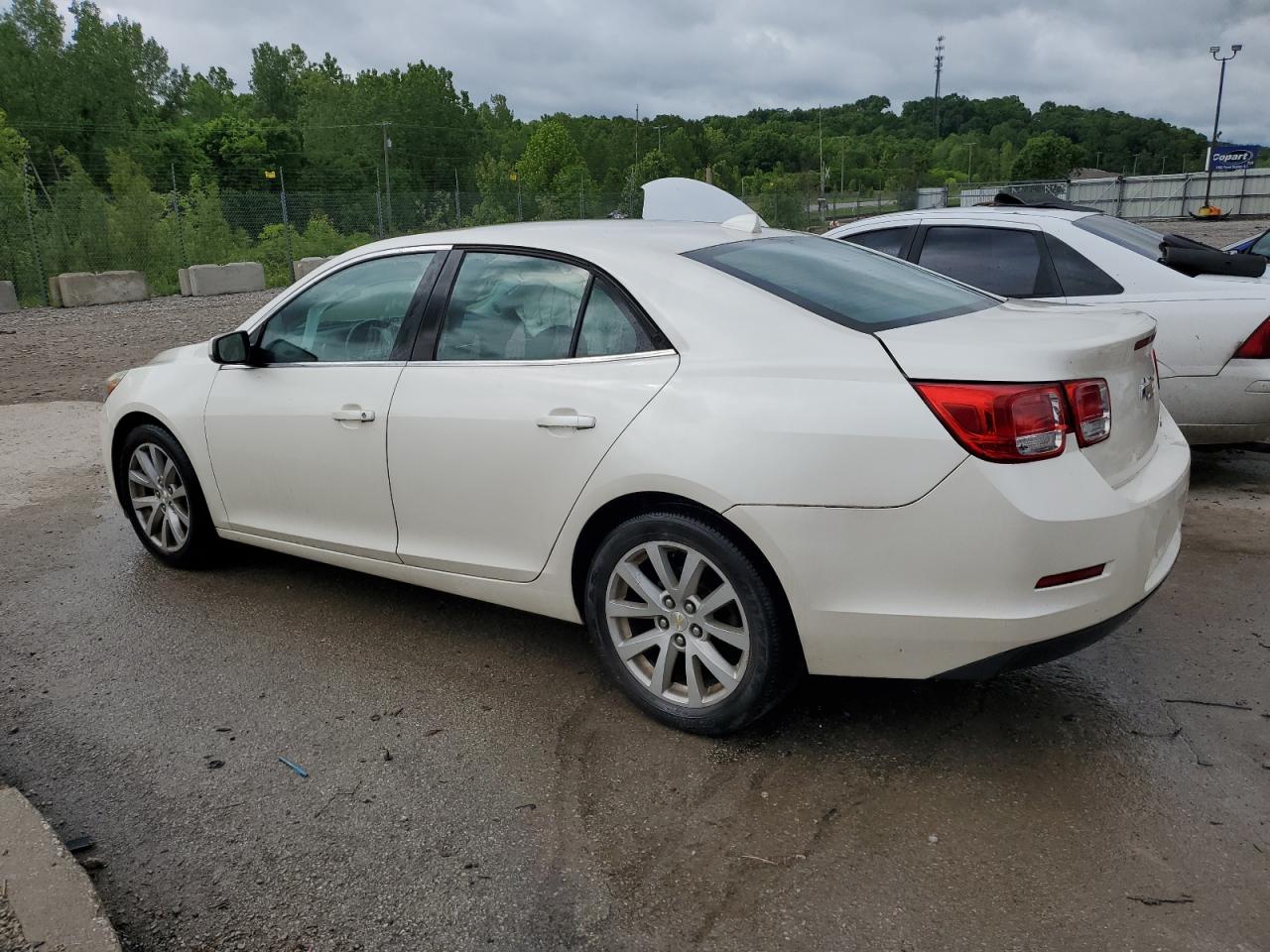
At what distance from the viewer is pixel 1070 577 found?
281 cm

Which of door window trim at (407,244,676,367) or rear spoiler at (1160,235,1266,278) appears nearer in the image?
door window trim at (407,244,676,367)

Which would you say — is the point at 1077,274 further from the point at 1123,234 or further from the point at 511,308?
the point at 511,308

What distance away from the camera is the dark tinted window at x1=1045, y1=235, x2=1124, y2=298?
19.7 ft

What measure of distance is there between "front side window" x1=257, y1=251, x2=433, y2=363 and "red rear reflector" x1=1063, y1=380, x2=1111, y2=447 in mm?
2390

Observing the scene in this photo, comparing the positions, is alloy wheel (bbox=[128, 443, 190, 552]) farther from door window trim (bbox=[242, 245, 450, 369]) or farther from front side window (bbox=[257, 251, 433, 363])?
door window trim (bbox=[242, 245, 450, 369])

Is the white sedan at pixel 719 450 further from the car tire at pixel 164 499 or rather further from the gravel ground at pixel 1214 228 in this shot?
the gravel ground at pixel 1214 228

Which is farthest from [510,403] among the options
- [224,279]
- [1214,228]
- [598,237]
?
[1214,228]

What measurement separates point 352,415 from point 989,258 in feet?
13.8

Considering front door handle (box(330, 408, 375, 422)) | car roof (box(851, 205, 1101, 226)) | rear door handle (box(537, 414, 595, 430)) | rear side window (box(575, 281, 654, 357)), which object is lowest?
front door handle (box(330, 408, 375, 422))

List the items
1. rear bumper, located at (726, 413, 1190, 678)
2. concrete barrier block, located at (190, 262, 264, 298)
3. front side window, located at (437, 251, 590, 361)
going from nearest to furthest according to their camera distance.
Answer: rear bumper, located at (726, 413, 1190, 678) < front side window, located at (437, 251, 590, 361) < concrete barrier block, located at (190, 262, 264, 298)

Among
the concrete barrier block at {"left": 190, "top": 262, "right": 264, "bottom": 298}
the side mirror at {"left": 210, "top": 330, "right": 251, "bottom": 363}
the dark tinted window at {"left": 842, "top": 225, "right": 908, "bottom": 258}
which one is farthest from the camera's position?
the concrete barrier block at {"left": 190, "top": 262, "right": 264, "bottom": 298}

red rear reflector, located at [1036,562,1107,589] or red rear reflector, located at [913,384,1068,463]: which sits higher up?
red rear reflector, located at [913,384,1068,463]

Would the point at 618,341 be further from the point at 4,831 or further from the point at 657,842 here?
the point at 4,831

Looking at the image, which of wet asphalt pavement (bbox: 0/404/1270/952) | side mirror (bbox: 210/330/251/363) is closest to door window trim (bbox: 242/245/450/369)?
side mirror (bbox: 210/330/251/363)
